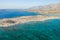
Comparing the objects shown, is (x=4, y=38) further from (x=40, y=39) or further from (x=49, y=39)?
(x=49, y=39)

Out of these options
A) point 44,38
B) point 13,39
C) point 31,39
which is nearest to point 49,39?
point 44,38

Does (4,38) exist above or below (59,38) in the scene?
below

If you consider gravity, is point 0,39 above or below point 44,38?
below

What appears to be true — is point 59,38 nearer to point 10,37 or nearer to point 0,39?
point 10,37

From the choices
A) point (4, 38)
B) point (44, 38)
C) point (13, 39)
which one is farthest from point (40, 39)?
point (4, 38)

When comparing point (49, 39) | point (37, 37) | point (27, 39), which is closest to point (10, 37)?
point (27, 39)

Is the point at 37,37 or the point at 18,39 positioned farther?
the point at 37,37

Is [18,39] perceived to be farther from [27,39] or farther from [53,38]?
[53,38]
